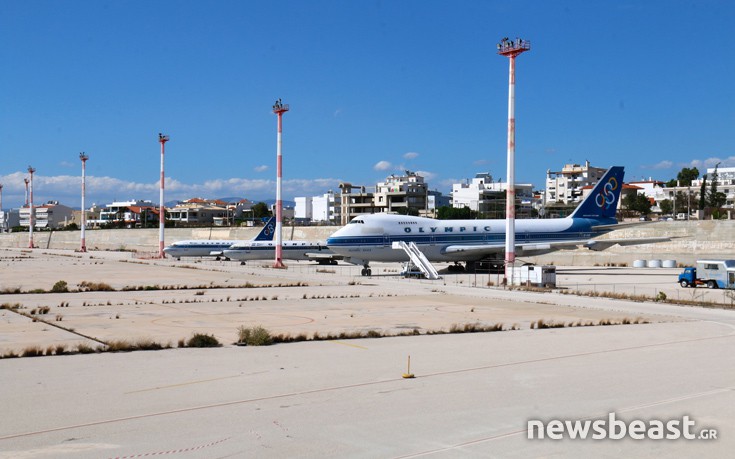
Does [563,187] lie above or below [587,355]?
above

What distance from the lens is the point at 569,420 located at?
1166 centimetres

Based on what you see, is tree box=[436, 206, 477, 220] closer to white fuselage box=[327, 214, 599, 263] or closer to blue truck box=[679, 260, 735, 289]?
white fuselage box=[327, 214, 599, 263]

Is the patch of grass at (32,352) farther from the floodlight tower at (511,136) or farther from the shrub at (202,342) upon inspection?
the floodlight tower at (511,136)

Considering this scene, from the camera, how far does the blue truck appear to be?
4397cm

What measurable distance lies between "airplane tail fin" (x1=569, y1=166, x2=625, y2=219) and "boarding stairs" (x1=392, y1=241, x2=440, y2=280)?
59.2 feet

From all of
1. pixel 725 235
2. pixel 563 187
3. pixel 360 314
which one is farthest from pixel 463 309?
pixel 563 187

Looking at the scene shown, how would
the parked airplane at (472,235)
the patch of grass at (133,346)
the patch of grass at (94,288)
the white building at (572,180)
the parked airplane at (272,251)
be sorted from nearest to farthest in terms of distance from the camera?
1. the patch of grass at (133,346)
2. the patch of grass at (94,288)
3. the parked airplane at (472,235)
4. the parked airplane at (272,251)
5. the white building at (572,180)

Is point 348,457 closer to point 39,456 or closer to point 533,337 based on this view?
point 39,456

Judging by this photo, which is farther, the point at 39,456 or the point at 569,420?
the point at 569,420

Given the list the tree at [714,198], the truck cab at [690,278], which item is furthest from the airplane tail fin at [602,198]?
the tree at [714,198]

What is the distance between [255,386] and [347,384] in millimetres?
1931

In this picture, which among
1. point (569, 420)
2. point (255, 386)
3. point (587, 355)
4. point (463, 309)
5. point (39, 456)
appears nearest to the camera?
point (39, 456)

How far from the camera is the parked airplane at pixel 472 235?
58.6 meters

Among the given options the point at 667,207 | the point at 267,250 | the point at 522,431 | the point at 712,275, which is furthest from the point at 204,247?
the point at 667,207
